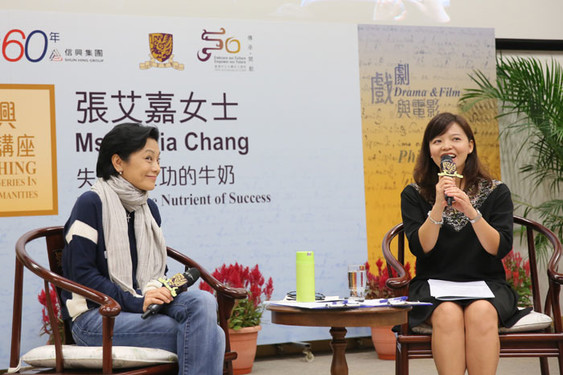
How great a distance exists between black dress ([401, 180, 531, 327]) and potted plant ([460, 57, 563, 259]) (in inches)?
77.3

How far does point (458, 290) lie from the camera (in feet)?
8.87

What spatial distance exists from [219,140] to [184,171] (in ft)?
0.95

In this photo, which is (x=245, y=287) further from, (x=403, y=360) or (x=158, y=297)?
(x=158, y=297)

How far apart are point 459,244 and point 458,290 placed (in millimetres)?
215

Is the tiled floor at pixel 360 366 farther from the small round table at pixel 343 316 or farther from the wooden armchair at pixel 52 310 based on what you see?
the small round table at pixel 343 316

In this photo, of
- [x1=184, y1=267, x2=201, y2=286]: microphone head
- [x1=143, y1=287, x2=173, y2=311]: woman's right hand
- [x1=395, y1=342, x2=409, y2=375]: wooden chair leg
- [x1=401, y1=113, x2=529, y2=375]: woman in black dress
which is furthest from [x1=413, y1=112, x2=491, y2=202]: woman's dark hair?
[x1=143, y1=287, x2=173, y2=311]: woman's right hand

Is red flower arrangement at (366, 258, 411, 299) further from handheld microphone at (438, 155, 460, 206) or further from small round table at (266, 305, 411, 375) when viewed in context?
small round table at (266, 305, 411, 375)

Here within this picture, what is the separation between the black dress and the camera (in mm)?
2811

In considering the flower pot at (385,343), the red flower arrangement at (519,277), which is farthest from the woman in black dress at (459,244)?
the red flower arrangement at (519,277)

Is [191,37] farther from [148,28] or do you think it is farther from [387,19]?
[387,19]

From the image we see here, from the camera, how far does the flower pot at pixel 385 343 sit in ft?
14.6

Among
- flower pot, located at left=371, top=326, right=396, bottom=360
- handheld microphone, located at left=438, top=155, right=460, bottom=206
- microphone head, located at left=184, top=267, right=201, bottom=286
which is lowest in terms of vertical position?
flower pot, located at left=371, top=326, right=396, bottom=360

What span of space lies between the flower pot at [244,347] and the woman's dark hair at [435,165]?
1607 millimetres

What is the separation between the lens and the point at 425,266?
2898 mm
